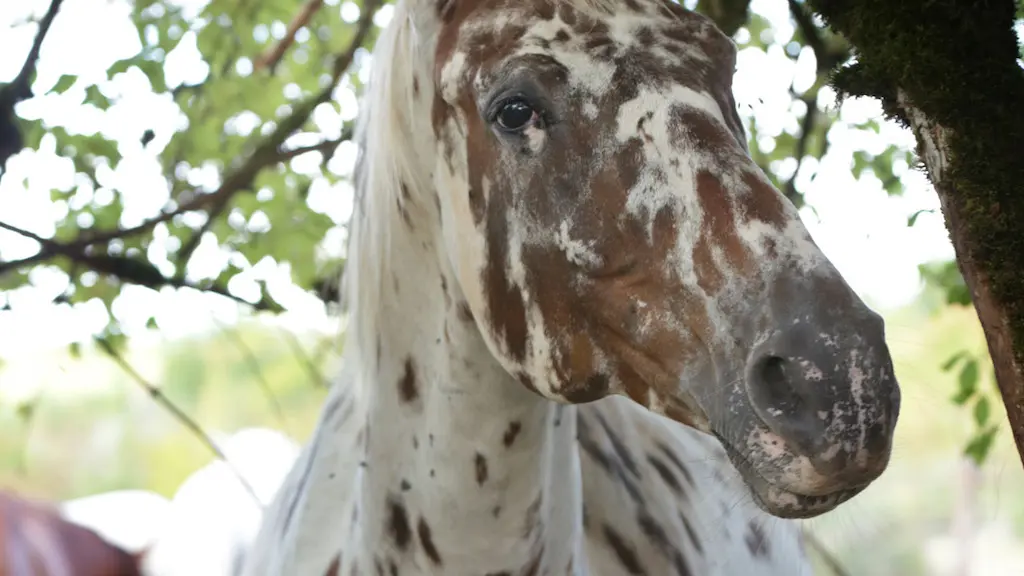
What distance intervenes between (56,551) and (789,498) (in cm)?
377

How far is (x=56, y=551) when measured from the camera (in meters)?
4.02

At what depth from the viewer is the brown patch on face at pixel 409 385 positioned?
1.48 metres

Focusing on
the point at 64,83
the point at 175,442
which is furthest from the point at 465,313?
the point at 175,442

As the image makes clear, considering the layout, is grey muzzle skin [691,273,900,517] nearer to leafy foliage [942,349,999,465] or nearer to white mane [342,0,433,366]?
white mane [342,0,433,366]

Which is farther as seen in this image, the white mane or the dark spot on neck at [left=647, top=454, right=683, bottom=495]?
the dark spot on neck at [left=647, top=454, right=683, bottom=495]

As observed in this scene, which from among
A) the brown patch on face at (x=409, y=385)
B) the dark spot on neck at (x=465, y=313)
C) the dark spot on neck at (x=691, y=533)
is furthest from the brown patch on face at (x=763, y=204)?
the dark spot on neck at (x=691, y=533)

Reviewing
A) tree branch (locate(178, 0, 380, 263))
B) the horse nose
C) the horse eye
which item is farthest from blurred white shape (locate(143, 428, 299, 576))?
the horse nose

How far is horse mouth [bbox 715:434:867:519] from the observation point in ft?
3.44

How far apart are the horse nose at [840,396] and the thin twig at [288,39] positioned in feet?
8.11

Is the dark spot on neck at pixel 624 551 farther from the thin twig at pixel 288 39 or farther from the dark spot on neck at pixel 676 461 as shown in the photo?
the thin twig at pixel 288 39

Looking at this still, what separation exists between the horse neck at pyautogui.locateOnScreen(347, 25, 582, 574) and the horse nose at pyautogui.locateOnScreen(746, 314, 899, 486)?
50 centimetres

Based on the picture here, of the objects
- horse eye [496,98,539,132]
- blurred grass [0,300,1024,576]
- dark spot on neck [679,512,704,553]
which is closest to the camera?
horse eye [496,98,539,132]

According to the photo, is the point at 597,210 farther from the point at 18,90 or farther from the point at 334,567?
the point at 18,90

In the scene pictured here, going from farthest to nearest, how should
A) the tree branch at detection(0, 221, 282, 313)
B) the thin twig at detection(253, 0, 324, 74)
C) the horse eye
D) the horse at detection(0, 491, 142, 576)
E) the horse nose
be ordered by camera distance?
the horse at detection(0, 491, 142, 576)
the thin twig at detection(253, 0, 324, 74)
the tree branch at detection(0, 221, 282, 313)
the horse eye
the horse nose
